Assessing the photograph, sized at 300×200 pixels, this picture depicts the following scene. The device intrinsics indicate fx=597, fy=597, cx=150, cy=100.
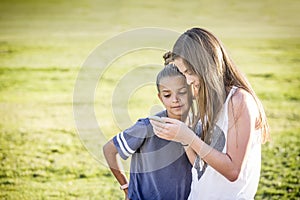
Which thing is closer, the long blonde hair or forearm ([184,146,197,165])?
the long blonde hair

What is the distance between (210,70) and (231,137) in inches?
13.4

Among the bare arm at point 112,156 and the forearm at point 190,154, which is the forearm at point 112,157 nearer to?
the bare arm at point 112,156

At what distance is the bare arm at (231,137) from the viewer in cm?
283

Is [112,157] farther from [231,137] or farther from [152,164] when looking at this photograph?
[231,137]

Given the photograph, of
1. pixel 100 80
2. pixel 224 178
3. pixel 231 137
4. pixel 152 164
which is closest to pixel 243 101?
pixel 231 137

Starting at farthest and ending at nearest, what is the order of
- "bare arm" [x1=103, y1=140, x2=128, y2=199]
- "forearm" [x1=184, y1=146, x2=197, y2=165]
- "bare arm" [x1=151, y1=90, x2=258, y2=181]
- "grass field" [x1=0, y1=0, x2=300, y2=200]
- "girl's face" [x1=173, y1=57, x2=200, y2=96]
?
"grass field" [x1=0, y1=0, x2=300, y2=200] → "bare arm" [x1=103, y1=140, x2=128, y2=199] → "forearm" [x1=184, y1=146, x2=197, y2=165] → "girl's face" [x1=173, y1=57, x2=200, y2=96] → "bare arm" [x1=151, y1=90, x2=258, y2=181]

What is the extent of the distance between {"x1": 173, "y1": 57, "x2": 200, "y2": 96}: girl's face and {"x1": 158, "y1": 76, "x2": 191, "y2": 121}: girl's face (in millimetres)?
162

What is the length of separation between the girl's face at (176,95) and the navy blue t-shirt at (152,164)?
0.15 m

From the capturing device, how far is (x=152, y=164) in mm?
3289

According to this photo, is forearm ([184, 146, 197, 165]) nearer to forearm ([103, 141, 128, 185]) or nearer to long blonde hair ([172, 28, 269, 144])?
long blonde hair ([172, 28, 269, 144])

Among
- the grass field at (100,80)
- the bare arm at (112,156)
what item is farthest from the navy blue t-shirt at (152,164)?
the grass field at (100,80)

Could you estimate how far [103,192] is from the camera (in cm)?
497

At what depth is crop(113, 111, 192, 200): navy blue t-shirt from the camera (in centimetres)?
327

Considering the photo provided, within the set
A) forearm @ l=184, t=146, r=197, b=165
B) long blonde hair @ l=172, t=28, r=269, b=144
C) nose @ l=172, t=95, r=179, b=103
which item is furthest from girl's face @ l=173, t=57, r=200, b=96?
forearm @ l=184, t=146, r=197, b=165
